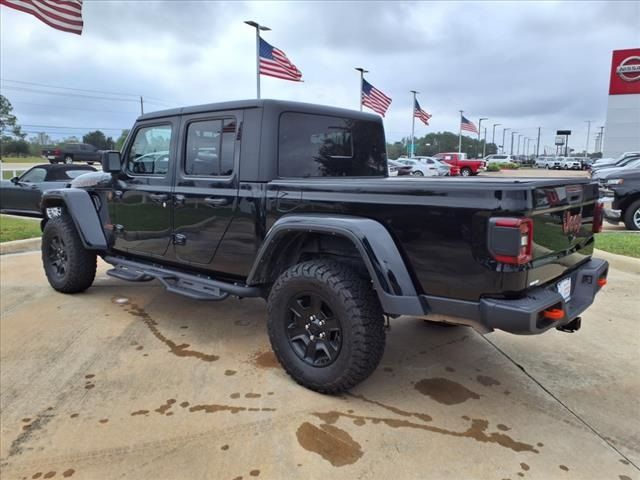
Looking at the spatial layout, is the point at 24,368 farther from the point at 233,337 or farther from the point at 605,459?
the point at 605,459

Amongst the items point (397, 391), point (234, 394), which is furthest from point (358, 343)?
point (234, 394)

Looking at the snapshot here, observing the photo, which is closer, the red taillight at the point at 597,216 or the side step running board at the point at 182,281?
the red taillight at the point at 597,216

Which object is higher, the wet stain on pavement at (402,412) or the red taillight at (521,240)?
the red taillight at (521,240)

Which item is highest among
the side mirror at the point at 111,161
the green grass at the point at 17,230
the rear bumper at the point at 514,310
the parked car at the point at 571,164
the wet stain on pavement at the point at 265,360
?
the parked car at the point at 571,164

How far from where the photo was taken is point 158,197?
13.5ft

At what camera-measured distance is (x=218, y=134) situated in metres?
3.69

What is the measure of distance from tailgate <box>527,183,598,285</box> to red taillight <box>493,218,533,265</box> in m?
0.08

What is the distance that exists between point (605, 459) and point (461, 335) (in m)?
1.66

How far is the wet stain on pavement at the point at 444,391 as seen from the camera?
118 inches

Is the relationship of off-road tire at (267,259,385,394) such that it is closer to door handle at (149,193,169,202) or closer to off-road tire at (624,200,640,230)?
door handle at (149,193,169,202)

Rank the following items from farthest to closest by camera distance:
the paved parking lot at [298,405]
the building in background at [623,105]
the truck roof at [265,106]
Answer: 1. the building in background at [623,105]
2. the truck roof at [265,106]
3. the paved parking lot at [298,405]

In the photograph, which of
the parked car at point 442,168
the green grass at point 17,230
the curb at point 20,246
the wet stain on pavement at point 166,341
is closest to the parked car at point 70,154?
the parked car at point 442,168

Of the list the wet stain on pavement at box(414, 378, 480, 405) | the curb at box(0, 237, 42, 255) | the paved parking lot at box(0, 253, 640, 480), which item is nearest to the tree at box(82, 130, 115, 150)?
the curb at box(0, 237, 42, 255)

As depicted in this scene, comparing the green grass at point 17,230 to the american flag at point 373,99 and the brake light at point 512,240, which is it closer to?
the brake light at point 512,240
